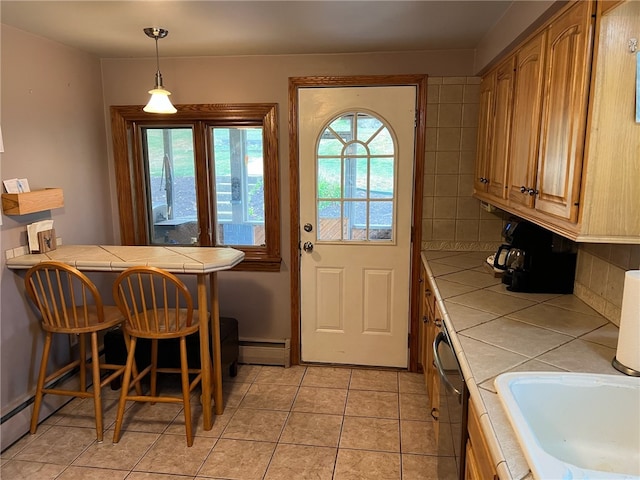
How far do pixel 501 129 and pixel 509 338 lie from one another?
1.21m

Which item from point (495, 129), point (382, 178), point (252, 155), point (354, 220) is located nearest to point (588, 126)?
point (495, 129)

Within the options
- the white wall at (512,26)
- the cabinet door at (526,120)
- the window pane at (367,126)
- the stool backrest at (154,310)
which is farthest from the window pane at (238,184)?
the cabinet door at (526,120)

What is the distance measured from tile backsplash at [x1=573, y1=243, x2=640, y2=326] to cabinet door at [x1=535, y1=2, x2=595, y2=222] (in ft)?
1.17

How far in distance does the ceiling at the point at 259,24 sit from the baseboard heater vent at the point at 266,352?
6.76 ft

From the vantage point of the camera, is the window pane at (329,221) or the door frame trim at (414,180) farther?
the window pane at (329,221)

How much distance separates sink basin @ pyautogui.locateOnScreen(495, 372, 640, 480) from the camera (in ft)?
4.02

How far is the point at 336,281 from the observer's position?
3326mm

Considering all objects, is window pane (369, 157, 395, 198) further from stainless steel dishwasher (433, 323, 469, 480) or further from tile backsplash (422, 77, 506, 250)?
stainless steel dishwasher (433, 323, 469, 480)

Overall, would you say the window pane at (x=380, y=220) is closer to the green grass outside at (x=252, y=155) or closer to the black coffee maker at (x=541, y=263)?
the green grass outside at (x=252, y=155)

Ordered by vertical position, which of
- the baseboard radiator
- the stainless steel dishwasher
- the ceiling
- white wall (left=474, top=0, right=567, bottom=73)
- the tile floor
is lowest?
the tile floor

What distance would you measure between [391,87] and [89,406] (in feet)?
9.19

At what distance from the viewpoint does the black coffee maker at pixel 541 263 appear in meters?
2.21

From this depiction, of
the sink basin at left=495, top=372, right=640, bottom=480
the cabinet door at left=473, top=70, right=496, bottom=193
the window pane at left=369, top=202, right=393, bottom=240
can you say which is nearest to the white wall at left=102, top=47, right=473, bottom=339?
the cabinet door at left=473, top=70, right=496, bottom=193

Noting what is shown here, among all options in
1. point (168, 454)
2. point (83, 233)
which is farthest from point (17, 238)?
point (168, 454)
